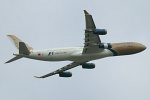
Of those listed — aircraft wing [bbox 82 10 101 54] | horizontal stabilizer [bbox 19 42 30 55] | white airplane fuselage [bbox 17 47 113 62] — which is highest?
aircraft wing [bbox 82 10 101 54]

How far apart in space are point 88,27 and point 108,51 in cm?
1052

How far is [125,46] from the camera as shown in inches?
3401

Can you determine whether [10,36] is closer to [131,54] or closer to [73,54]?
[73,54]

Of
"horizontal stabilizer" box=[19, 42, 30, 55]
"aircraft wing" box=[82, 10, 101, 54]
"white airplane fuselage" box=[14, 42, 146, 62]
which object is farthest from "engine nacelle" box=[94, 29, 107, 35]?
"horizontal stabilizer" box=[19, 42, 30, 55]

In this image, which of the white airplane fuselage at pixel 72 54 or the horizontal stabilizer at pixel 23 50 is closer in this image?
the horizontal stabilizer at pixel 23 50

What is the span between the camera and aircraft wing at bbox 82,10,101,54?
2994 inches

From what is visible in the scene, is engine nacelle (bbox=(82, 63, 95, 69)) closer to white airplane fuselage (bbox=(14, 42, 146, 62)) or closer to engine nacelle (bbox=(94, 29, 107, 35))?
white airplane fuselage (bbox=(14, 42, 146, 62))

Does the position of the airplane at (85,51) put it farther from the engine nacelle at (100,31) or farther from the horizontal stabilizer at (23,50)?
the engine nacelle at (100,31)

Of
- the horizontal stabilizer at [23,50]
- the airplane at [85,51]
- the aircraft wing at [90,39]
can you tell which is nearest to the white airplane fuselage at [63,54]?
the airplane at [85,51]

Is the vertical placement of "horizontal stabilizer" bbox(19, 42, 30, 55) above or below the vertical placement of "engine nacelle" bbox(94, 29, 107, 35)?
below

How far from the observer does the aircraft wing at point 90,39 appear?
76050 mm

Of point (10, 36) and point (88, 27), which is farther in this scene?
point (10, 36)

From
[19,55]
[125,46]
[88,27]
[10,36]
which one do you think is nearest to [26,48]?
[19,55]

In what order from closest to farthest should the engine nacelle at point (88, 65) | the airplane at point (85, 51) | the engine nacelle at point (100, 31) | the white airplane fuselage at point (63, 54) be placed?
the engine nacelle at point (100, 31) < the airplane at point (85, 51) < the white airplane fuselage at point (63, 54) < the engine nacelle at point (88, 65)
